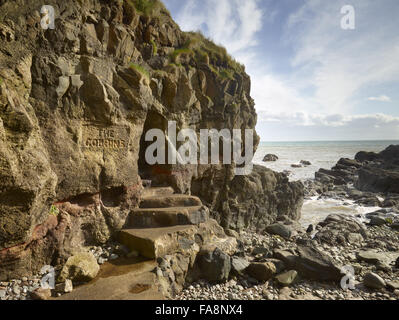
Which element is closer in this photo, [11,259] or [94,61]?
[11,259]

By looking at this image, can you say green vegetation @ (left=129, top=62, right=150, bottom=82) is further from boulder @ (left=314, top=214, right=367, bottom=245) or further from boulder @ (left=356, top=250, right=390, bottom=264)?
boulder @ (left=314, top=214, right=367, bottom=245)

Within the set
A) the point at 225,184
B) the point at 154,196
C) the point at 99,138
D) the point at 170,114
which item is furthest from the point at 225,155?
the point at 99,138

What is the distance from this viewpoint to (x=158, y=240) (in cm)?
517

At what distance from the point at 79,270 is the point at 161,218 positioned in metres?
2.47

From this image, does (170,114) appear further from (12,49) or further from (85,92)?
(12,49)

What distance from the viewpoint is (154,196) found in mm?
7754

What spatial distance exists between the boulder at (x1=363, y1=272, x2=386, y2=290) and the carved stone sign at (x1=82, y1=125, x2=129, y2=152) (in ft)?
24.6

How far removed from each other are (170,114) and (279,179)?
29.1ft

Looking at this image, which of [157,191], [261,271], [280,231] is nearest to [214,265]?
[261,271]

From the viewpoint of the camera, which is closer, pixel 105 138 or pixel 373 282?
pixel 373 282

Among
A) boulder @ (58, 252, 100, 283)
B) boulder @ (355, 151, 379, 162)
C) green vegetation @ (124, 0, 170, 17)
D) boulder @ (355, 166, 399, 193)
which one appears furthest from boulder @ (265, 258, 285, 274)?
boulder @ (355, 151, 379, 162)

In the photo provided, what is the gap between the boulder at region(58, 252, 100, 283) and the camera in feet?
13.6

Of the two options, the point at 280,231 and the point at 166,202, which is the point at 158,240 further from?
the point at 280,231

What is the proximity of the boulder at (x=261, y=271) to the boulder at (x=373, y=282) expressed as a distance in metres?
2.49
